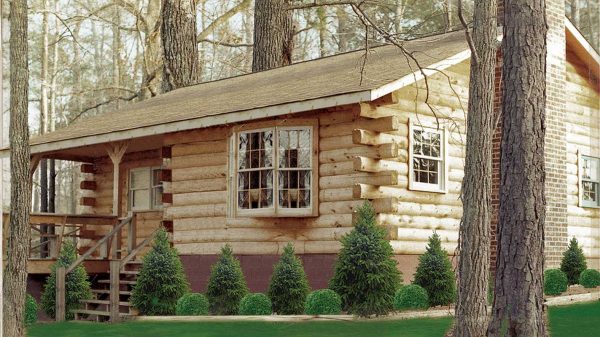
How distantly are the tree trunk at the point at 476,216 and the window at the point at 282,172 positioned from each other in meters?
5.34

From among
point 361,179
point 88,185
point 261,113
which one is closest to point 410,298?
point 361,179

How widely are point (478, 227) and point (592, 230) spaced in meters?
10.8

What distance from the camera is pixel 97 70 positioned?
49.9m

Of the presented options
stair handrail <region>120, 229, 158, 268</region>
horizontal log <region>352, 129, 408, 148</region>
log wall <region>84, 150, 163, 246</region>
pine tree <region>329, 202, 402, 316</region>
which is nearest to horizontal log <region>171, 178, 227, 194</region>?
stair handrail <region>120, 229, 158, 268</region>

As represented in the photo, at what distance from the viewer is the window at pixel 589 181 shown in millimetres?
22219

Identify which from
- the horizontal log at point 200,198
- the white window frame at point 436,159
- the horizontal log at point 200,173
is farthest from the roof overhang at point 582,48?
the horizontal log at point 200,198

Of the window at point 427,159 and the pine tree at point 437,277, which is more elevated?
the window at point 427,159

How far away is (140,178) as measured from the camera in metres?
24.0

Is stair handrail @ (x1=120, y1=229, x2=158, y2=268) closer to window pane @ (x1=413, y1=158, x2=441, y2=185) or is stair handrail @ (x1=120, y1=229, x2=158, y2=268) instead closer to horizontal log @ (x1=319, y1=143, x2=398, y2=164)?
horizontal log @ (x1=319, y1=143, x2=398, y2=164)

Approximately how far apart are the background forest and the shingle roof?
31.1ft

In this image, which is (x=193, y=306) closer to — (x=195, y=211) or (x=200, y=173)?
(x=195, y=211)

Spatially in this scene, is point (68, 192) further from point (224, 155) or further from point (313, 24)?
point (224, 155)

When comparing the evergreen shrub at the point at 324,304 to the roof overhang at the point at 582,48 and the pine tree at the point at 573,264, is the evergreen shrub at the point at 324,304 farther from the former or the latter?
the roof overhang at the point at 582,48

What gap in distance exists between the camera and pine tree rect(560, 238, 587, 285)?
19891mm
